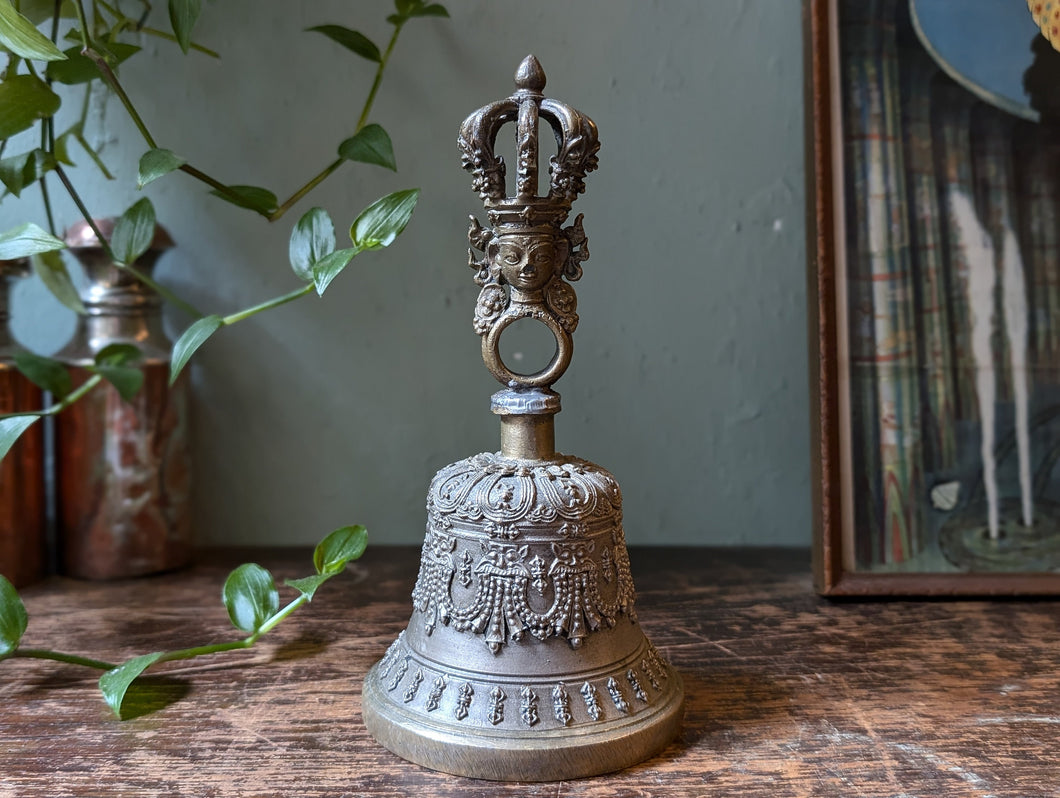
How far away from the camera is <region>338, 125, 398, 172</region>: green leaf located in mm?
929

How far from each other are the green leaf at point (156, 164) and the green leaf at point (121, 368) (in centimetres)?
25

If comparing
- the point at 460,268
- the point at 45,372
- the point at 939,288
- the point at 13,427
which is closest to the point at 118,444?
the point at 45,372

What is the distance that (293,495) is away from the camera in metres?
1.18

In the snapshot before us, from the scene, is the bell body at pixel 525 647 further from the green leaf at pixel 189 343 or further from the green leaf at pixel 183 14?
the green leaf at pixel 183 14

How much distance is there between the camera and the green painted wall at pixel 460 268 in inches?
43.4

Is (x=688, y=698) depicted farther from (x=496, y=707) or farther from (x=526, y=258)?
(x=526, y=258)

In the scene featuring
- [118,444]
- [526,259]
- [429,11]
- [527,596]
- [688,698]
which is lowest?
[688,698]

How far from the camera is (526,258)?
688mm

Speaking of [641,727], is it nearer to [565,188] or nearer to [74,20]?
[565,188]

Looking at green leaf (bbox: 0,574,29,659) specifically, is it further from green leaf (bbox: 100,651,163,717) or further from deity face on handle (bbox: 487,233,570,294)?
deity face on handle (bbox: 487,233,570,294)

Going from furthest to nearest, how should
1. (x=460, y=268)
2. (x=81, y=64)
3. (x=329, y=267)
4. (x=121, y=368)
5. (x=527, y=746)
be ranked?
1. (x=460, y=268)
2. (x=121, y=368)
3. (x=81, y=64)
4. (x=329, y=267)
5. (x=527, y=746)

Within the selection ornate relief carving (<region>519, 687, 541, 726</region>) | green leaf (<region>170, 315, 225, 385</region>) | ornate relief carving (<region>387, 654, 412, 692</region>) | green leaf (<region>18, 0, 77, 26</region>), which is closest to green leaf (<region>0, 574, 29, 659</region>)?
green leaf (<region>170, 315, 225, 385</region>)

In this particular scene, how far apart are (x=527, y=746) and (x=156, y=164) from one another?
1.85ft

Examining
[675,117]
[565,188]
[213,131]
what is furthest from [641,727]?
[213,131]
